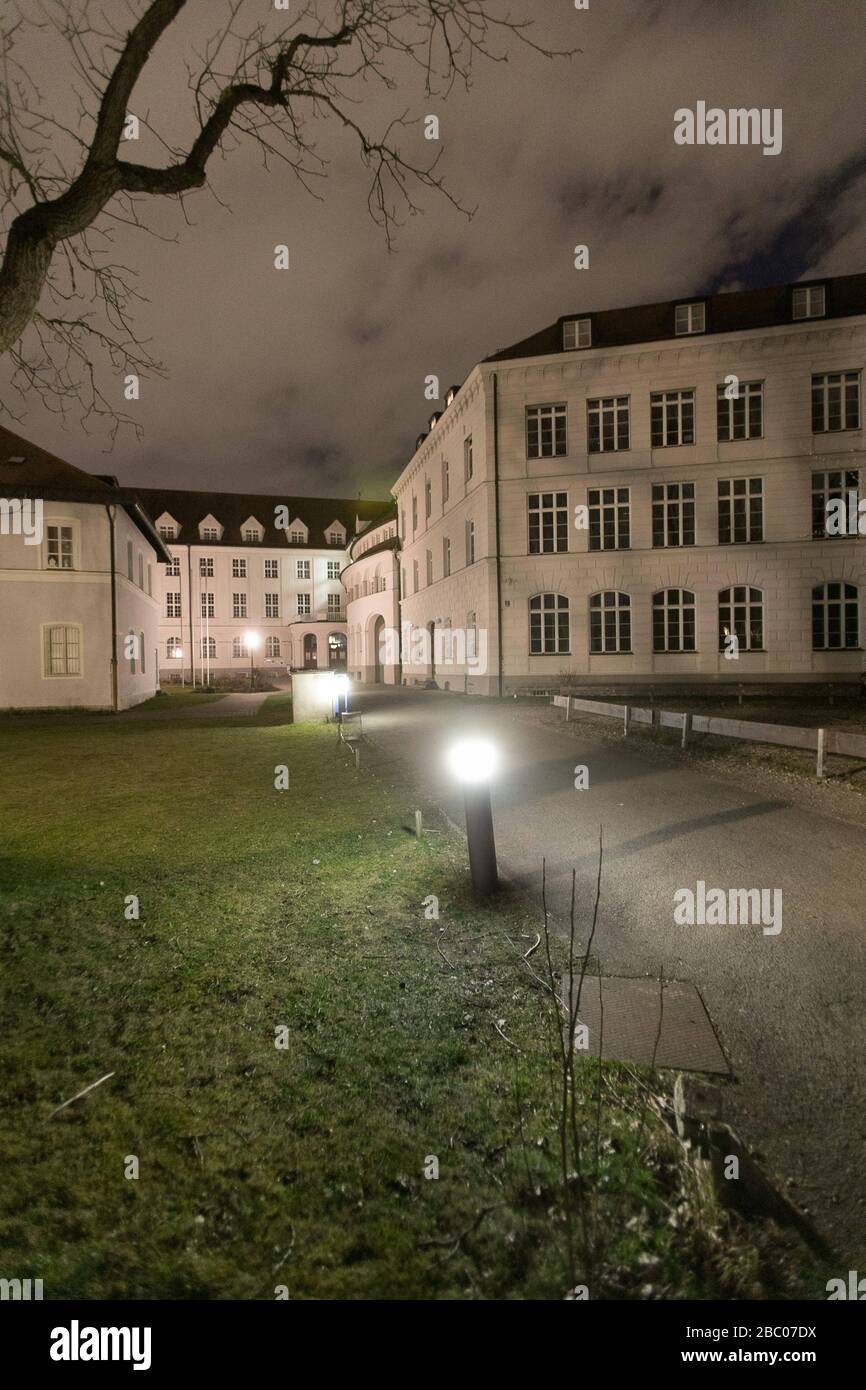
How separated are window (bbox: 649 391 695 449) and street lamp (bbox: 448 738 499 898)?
2491 centimetres

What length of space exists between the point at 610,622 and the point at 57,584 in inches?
846

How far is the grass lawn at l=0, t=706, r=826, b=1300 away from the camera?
2078 millimetres

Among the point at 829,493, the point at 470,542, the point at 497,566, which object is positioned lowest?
the point at 497,566

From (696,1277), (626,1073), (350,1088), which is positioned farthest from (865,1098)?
(350,1088)

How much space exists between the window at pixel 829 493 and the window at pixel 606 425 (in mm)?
7618

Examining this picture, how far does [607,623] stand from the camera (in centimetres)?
2652

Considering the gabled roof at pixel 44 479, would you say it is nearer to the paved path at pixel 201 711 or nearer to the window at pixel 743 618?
the paved path at pixel 201 711

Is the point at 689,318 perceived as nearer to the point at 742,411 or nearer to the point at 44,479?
the point at 742,411

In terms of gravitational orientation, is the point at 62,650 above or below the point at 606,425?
below

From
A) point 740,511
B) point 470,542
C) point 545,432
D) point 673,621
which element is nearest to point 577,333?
point 545,432

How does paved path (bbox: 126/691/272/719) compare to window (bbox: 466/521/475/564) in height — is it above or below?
below

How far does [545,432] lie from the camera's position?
2689 centimetres

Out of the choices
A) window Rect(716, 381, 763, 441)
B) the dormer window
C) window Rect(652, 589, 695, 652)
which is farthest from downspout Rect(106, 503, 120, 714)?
window Rect(716, 381, 763, 441)

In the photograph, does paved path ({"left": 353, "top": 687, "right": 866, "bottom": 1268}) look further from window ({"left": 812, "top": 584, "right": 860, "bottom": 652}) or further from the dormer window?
the dormer window
